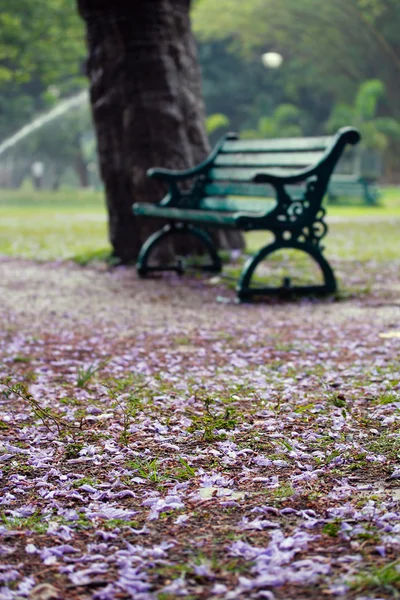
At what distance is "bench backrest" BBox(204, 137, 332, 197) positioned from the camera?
8180mm

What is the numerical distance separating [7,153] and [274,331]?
152ft

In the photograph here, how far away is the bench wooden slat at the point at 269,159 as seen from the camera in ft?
26.6

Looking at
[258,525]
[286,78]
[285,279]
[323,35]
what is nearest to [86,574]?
[258,525]

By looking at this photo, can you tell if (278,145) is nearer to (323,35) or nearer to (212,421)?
(212,421)

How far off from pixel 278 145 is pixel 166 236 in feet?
5.15

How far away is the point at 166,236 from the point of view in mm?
9578

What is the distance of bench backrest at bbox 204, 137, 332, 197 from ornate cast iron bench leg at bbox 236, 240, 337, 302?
0.60 meters

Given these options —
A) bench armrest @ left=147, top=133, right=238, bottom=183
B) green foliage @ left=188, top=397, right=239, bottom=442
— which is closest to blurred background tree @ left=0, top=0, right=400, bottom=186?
bench armrest @ left=147, top=133, right=238, bottom=183

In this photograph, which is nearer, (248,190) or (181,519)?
(181,519)

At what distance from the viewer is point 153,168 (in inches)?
392

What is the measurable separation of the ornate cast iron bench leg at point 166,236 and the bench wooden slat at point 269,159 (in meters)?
0.72

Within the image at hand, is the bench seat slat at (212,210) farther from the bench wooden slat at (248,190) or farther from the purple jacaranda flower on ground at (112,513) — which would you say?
the purple jacaranda flower on ground at (112,513)

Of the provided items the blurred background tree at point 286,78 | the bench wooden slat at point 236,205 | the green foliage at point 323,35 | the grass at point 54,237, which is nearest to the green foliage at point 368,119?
the blurred background tree at point 286,78

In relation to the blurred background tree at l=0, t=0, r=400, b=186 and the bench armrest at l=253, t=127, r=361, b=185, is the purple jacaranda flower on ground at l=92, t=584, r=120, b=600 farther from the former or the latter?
the blurred background tree at l=0, t=0, r=400, b=186
